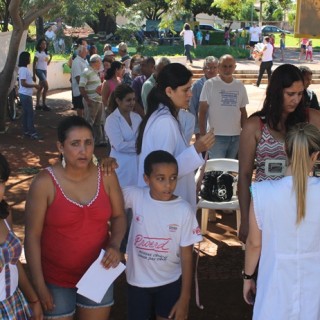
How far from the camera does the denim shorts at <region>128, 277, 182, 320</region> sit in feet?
10.6

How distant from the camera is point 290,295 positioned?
266 cm

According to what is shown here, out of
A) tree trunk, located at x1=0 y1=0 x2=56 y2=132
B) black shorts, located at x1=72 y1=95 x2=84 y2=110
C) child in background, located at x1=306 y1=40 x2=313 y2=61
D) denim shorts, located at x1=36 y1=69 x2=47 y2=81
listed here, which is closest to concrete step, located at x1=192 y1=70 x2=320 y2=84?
child in background, located at x1=306 y1=40 x2=313 y2=61

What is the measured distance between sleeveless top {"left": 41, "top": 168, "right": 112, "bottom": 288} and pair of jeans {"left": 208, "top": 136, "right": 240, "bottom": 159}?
3.47 metres

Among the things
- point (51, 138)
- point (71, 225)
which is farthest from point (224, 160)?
point (51, 138)

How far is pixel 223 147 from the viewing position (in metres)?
6.43

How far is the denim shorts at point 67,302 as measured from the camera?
2.95 meters

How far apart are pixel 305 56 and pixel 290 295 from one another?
2934 centimetres

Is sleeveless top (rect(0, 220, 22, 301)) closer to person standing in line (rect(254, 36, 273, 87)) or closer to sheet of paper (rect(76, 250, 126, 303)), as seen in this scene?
sheet of paper (rect(76, 250, 126, 303))

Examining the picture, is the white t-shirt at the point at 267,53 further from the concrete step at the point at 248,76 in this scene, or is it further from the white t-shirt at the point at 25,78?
the white t-shirt at the point at 25,78

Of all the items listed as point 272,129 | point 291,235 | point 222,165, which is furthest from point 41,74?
point 291,235

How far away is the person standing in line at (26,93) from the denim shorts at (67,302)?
8172 millimetres

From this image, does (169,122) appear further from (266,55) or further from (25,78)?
(266,55)

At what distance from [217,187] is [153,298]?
2.53 metres

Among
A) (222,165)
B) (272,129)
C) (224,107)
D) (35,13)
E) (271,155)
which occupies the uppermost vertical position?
(35,13)
